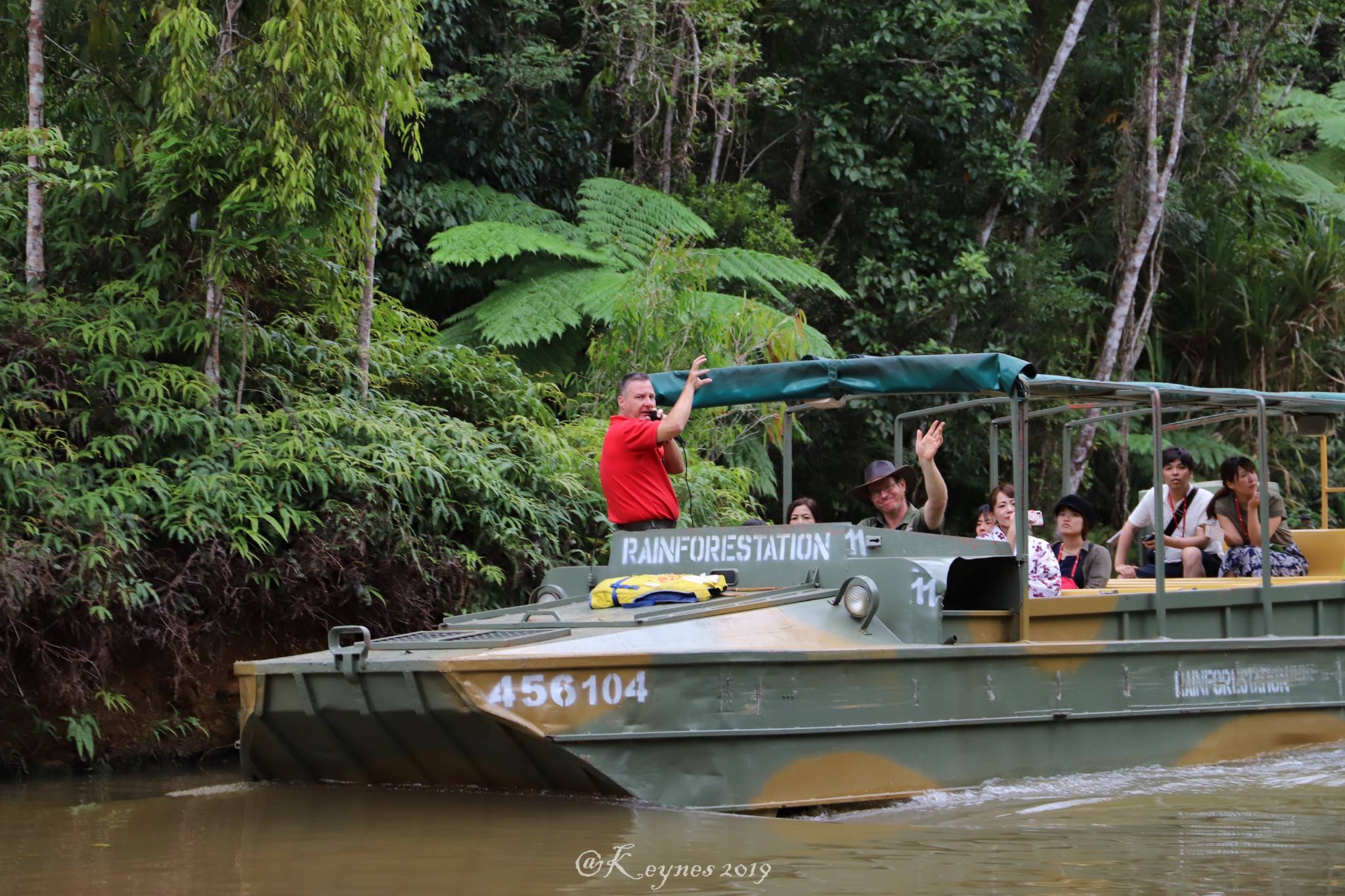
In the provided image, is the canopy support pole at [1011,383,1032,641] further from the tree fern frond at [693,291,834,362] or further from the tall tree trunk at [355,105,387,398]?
the tree fern frond at [693,291,834,362]

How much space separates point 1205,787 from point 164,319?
6594 millimetres

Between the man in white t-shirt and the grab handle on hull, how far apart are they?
18.4ft

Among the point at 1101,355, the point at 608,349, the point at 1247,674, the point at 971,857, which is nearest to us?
the point at 971,857

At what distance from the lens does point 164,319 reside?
30.8 ft

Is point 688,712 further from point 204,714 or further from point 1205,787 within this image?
point 204,714

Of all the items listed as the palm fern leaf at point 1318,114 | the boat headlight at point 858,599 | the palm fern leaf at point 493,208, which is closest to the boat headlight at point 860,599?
the boat headlight at point 858,599

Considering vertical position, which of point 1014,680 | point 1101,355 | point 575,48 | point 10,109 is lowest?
point 1014,680


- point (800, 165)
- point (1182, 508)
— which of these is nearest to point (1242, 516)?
point (1182, 508)

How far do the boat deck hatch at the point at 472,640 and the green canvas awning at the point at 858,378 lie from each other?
2.02 meters

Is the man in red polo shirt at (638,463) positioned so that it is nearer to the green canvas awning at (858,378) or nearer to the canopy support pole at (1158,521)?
the green canvas awning at (858,378)

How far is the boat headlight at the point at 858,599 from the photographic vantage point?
6.75 meters

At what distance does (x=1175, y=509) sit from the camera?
33.7 ft

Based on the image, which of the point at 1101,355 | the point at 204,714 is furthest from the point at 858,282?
the point at 204,714

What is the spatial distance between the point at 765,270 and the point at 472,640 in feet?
26.1
